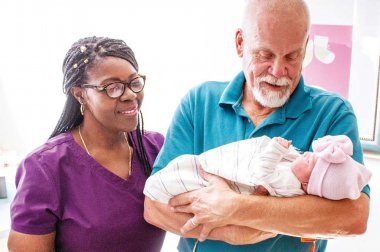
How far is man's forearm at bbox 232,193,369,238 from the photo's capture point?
3.28ft

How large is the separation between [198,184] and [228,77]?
1145mm

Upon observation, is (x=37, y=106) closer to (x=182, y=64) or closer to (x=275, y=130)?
(x=182, y=64)

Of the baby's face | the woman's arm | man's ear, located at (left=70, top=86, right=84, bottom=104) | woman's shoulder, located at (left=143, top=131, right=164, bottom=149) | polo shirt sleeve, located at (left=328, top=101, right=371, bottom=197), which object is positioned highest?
man's ear, located at (left=70, top=86, right=84, bottom=104)

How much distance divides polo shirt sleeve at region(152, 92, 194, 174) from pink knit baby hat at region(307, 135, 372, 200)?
0.41 meters

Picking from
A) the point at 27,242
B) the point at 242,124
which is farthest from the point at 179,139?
the point at 27,242

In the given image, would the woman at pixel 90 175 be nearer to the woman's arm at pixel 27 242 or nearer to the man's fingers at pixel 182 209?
the woman's arm at pixel 27 242

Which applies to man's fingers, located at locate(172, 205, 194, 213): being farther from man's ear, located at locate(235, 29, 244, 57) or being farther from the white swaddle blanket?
man's ear, located at locate(235, 29, 244, 57)

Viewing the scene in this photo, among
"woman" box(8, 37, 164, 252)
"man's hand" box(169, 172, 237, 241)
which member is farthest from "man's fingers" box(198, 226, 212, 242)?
"woman" box(8, 37, 164, 252)

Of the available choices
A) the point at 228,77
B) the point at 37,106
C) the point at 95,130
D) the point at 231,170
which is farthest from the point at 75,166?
the point at 37,106

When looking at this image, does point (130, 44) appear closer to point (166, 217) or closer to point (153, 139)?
point (153, 139)

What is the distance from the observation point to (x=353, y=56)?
1.81 m

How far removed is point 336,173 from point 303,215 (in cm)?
14

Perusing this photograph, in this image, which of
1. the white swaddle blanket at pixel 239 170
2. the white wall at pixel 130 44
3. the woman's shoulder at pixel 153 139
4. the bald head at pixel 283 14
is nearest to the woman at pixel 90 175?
the woman's shoulder at pixel 153 139

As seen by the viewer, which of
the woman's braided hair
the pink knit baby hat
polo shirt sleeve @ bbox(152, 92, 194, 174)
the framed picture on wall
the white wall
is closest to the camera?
the pink knit baby hat
